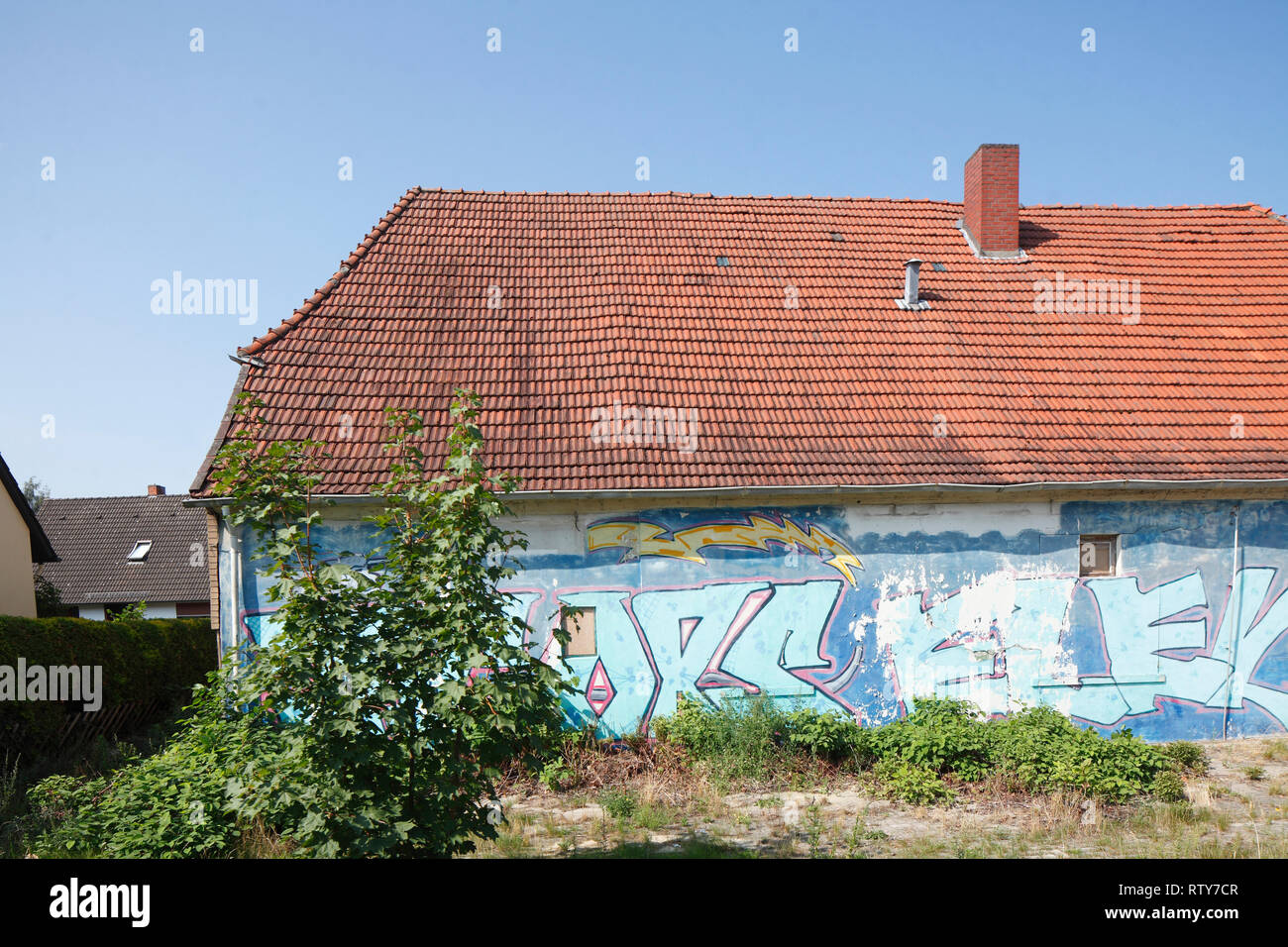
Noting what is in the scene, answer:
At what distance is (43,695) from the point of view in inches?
378

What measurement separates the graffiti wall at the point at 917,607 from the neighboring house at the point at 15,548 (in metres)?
12.9

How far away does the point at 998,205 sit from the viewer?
13.1m

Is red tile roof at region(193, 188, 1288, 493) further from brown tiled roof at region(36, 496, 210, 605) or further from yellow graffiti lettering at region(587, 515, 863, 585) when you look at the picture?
brown tiled roof at region(36, 496, 210, 605)

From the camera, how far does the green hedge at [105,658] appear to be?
9.27 m

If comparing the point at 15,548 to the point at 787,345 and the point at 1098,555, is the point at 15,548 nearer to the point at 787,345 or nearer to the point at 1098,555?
the point at 787,345

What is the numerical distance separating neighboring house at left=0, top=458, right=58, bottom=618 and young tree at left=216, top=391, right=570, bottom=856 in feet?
55.3

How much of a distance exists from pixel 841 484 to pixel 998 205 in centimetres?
692

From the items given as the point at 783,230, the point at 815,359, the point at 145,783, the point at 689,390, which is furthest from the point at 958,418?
the point at 145,783

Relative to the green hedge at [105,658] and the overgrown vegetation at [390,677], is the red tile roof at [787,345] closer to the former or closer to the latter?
the green hedge at [105,658]

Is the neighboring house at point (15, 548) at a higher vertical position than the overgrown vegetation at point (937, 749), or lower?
higher

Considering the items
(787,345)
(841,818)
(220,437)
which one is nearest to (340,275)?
(220,437)

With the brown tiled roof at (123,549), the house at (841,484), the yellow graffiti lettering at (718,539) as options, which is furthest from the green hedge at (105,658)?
the brown tiled roof at (123,549)

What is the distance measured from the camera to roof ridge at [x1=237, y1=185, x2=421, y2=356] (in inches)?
411

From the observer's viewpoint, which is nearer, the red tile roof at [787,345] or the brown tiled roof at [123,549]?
the red tile roof at [787,345]
